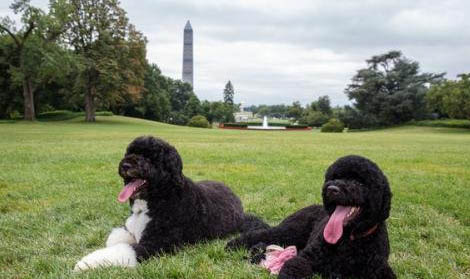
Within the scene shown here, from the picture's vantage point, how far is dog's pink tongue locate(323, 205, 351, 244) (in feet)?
12.0

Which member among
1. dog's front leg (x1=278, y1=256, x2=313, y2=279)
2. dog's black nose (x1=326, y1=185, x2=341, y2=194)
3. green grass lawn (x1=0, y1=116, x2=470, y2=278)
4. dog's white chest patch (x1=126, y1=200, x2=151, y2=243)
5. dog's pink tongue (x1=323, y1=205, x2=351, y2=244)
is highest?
dog's black nose (x1=326, y1=185, x2=341, y2=194)

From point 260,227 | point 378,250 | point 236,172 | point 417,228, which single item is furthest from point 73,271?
point 236,172

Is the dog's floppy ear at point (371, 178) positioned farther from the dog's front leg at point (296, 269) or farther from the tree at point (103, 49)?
the tree at point (103, 49)

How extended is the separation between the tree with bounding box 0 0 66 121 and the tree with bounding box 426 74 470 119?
1815 inches

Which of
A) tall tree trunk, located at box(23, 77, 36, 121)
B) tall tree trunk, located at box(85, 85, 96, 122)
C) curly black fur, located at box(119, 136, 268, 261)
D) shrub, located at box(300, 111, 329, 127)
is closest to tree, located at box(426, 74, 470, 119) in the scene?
shrub, located at box(300, 111, 329, 127)

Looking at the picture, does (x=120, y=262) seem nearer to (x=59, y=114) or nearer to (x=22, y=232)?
(x=22, y=232)

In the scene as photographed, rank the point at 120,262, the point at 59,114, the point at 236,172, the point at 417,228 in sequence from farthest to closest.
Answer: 1. the point at 59,114
2. the point at 236,172
3. the point at 417,228
4. the point at 120,262

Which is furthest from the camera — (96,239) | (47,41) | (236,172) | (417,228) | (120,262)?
(47,41)

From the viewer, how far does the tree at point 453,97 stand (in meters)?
54.3

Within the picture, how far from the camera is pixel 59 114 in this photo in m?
59.8

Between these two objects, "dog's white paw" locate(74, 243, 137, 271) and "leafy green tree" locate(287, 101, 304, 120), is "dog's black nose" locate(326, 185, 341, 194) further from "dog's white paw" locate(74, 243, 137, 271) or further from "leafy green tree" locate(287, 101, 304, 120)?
"leafy green tree" locate(287, 101, 304, 120)

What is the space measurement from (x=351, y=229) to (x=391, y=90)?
2829 inches

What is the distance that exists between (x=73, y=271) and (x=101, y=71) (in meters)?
47.0

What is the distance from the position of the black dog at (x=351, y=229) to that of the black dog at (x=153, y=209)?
1.47 metres
